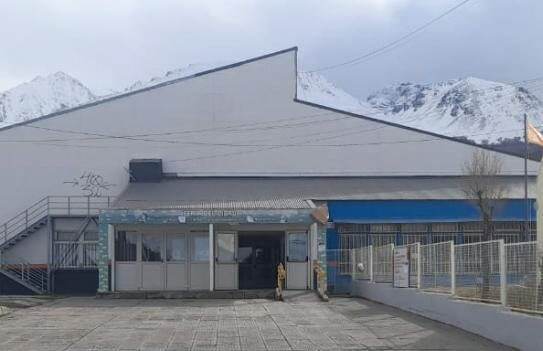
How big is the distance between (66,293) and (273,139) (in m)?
12.9

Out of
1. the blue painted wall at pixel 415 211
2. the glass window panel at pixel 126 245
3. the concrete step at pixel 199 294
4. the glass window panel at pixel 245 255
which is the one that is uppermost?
the blue painted wall at pixel 415 211

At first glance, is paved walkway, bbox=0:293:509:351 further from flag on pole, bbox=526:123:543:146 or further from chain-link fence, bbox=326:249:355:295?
flag on pole, bbox=526:123:543:146

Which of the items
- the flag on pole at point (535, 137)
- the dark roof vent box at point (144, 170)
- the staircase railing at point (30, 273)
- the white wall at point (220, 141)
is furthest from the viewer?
the white wall at point (220, 141)

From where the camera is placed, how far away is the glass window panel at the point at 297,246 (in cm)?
3139

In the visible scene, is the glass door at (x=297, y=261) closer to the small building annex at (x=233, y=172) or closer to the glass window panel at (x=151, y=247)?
the small building annex at (x=233, y=172)

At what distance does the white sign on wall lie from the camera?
73.3ft

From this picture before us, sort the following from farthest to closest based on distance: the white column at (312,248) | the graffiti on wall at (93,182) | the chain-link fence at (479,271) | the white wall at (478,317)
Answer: the graffiti on wall at (93,182)
the white column at (312,248)
the chain-link fence at (479,271)
the white wall at (478,317)

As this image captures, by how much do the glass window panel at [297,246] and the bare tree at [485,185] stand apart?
7.33 meters

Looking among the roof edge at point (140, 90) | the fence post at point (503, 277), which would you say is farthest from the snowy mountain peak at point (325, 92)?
the fence post at point (503, 277)

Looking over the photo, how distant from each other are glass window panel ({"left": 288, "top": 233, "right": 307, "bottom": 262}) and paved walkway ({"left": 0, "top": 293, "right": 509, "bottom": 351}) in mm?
5450

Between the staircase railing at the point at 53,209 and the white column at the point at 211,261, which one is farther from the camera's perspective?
the staircase railing at the point at 53,209

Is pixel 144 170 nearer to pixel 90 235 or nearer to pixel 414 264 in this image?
pixel 90 235

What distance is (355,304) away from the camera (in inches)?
1001

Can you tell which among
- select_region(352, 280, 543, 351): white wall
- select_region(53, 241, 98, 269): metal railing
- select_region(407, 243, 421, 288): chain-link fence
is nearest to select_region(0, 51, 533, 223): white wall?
select_region(53, 241, 98, 269): metal railing
